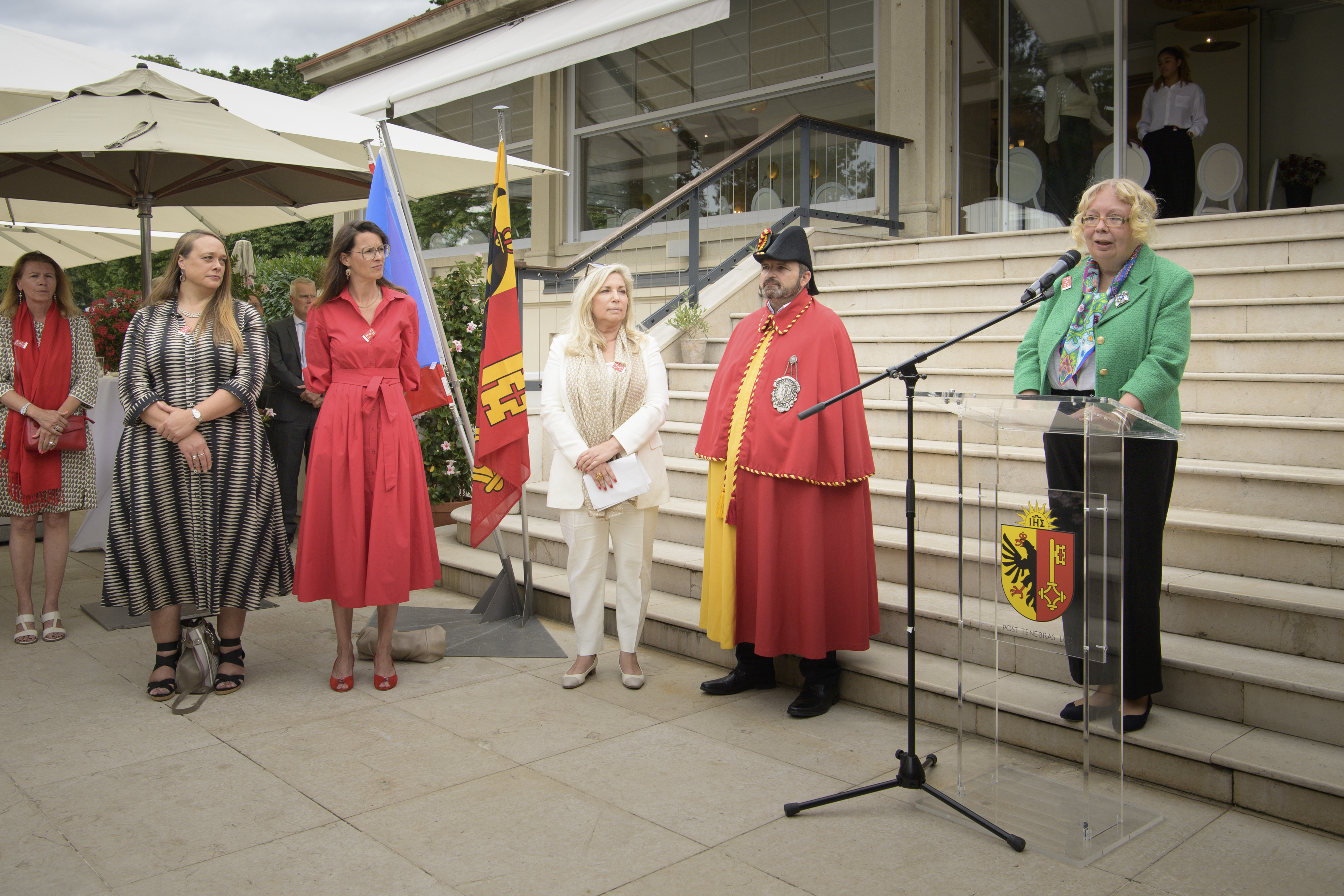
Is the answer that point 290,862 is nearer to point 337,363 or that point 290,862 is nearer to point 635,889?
point 635,889

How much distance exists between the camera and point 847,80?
10.1m

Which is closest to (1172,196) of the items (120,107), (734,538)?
(734,538)

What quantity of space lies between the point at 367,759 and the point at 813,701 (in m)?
1.77

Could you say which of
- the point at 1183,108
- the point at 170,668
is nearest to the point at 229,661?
the point at 170,668

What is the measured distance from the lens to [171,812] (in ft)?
10.1

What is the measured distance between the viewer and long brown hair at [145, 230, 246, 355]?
4.24 metres

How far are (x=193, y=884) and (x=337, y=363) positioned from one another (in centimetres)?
231

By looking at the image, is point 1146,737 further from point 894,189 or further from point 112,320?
point 112,320

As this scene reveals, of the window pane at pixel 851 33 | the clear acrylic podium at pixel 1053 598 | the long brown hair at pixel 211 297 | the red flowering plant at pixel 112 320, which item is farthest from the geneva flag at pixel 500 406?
the window pane at pixel 851 33

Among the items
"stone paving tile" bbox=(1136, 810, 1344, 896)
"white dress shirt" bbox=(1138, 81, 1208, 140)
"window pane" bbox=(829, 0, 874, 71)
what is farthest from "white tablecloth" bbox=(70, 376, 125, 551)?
"white dress shirt" bbox=(1138, 81, 1208, 140)

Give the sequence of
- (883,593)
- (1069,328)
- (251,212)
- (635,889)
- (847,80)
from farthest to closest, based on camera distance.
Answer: (847,80)
(251,212)
(883,593)
(1069,328)
(635,889)

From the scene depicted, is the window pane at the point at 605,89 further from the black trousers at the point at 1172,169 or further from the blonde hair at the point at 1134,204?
the blonde hair at the point at 1134,204

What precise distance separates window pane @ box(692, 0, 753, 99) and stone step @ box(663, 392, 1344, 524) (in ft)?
24.2

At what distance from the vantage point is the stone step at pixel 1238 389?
473 cm
